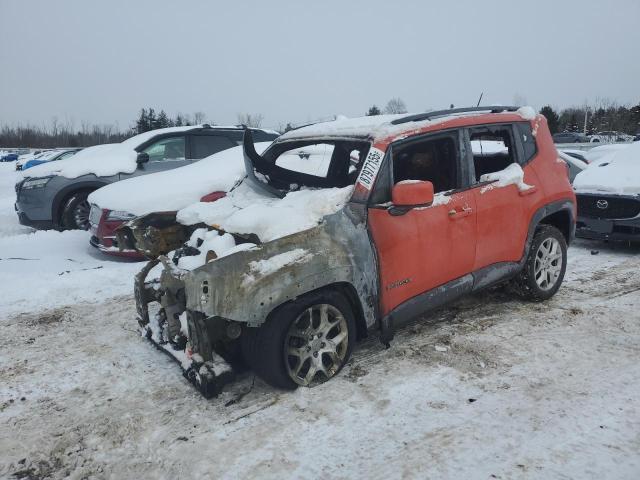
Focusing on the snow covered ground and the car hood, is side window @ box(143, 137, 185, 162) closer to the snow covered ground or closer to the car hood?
the car hood

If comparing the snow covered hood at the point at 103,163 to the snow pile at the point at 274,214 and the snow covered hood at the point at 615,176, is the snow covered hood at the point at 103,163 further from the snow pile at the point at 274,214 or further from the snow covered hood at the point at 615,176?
the snow covered hood at the point at 615,176

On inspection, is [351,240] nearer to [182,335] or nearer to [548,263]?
[182,335]

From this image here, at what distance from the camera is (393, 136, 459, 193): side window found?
3.77 metres

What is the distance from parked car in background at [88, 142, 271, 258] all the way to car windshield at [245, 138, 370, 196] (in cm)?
181

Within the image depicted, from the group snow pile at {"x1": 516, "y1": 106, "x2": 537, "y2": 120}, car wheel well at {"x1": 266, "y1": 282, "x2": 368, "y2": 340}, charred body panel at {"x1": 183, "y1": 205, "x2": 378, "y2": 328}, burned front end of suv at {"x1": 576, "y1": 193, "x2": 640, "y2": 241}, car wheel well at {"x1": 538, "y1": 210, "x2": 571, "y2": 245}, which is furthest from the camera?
burned front end of suv at {"x1": 576, "y1": 193, "x2": 640, "y2": 241}

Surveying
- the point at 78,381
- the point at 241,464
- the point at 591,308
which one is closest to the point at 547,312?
the point at 591,308

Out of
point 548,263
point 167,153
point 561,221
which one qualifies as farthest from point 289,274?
point 167,153

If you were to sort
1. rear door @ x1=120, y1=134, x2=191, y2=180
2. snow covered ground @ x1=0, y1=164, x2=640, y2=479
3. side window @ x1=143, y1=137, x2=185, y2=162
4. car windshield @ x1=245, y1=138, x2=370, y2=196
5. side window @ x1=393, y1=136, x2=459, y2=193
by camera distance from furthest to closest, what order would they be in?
side window @ x1=143, y1=137, x2=185, y2=162 → rear door @ x1=120, y1=134, x2=191, y2=180 → car windshield @ x1=245, y1=138, x2=370, y2=196 → side window @ x1=393, y1=136, x2=459, y2=193 → snow covered ground @ x1=0, y1=164, x2=640, y2=479

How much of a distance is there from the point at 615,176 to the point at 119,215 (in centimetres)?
682

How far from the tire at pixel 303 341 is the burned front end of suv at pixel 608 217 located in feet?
15.6

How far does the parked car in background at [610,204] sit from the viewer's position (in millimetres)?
6301

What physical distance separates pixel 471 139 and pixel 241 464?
2946mm

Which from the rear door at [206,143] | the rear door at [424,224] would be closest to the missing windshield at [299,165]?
the rear door at [424,224]

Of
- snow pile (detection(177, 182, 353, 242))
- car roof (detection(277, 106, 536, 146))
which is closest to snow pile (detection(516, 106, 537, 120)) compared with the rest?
car roof (detection(277, 106, 536, 146))
